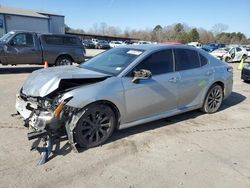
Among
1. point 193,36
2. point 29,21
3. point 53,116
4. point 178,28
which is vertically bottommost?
point 53,116

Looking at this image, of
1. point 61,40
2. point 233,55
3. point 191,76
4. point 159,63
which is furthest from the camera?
point 233,55

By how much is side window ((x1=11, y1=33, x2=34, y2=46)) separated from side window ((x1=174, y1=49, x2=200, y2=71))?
8493mm

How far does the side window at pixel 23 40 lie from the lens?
11.3 meters

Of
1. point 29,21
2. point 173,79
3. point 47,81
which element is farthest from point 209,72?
point 29,21

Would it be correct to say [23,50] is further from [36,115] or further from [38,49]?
[36,115]

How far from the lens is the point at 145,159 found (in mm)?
3791

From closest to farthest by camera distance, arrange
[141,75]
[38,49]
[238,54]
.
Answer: [141,75]
[38,49]
[238,54]

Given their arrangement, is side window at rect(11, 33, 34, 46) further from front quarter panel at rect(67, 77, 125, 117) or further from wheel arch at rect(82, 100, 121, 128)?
wheel arch at rect(82, 100, 121, 128)

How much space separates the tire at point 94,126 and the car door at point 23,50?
343 inches

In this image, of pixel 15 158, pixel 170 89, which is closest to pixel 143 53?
pixel 170 89

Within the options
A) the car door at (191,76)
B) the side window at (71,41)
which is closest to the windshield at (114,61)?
the car door at (191,76)

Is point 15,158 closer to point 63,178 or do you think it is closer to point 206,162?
point 63,178

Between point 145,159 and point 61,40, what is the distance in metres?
10.2

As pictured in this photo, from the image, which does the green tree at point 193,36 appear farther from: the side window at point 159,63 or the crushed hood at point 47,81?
the crushed hood at point 47,81
